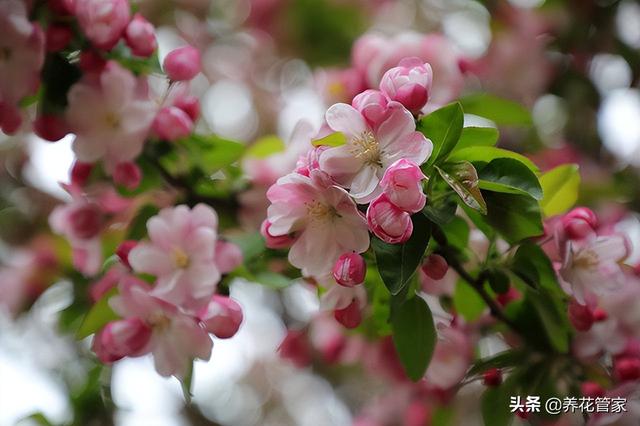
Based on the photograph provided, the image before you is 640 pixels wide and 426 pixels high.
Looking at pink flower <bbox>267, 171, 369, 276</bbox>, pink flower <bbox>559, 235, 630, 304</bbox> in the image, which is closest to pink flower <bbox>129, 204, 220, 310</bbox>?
pink flower <bbox>267, 171, 369, 276</bbox>

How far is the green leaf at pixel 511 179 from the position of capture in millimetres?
685

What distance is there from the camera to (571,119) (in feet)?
4.91

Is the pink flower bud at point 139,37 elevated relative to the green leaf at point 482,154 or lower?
lower

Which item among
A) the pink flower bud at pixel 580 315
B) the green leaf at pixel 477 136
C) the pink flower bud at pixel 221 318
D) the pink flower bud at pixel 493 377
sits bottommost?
the pink flower bud at pixel 493 377

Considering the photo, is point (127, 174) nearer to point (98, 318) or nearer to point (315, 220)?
point (98, 318)

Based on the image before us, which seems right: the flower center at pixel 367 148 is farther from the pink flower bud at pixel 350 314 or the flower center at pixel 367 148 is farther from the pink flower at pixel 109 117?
the pink flower at pixel 109 117

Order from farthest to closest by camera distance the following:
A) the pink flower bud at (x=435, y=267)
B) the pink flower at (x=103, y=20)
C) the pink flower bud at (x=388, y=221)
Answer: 1. the pink flower at (x=103, y=20)
2. the pink flower bud at (x=435, y=267)
3. the pink flower bud at (x=388, y=221)

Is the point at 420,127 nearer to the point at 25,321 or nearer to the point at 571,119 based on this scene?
the point at 571,119

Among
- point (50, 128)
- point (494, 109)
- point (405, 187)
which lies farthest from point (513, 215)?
point (50, 128)

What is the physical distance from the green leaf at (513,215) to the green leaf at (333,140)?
5.8 inches

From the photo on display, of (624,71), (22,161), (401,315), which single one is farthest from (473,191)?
(22,161)

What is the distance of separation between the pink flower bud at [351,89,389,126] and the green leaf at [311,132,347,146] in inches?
1.2

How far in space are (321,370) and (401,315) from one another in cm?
93

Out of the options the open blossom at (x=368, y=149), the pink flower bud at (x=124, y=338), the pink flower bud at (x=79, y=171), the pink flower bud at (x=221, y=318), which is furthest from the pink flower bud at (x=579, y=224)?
the pink flower bud at (x=79, y=171)
